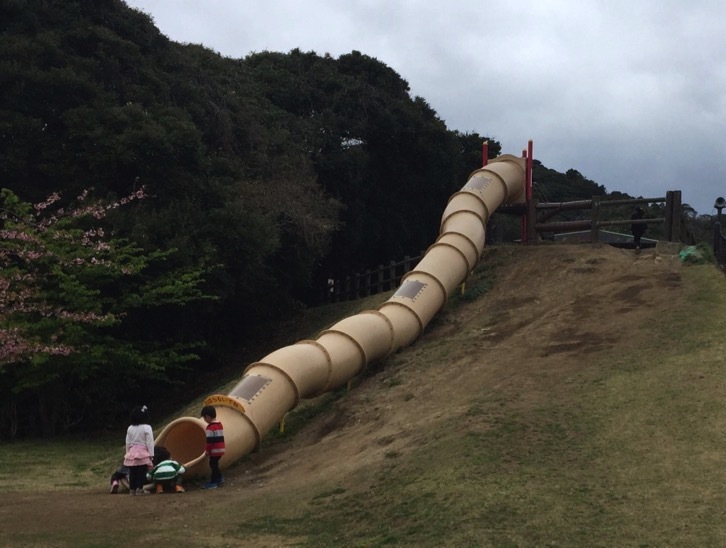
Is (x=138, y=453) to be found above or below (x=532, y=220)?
below

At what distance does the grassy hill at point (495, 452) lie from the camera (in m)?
9.73

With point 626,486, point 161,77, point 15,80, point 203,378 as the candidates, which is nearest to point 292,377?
point 626,486

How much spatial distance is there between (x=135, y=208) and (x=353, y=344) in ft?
24.6

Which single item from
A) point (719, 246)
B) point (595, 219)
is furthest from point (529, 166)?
point (719, 246)

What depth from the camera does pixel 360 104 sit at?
33.0 m

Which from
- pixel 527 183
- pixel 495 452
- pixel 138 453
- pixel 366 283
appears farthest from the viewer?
pixel 366 283

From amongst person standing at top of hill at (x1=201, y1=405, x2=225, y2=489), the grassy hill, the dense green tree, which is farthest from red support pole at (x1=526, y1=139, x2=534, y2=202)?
person standing at top of hill at (x1=201, y1=405, x2=225, y2=489)

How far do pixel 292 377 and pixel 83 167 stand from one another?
937cm

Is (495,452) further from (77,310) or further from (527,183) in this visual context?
(527,183)

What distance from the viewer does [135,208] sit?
73.8 feet

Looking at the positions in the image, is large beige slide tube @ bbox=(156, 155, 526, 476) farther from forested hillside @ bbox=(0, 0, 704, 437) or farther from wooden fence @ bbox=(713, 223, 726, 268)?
wooden fence @ bbox=(713, 223, 726, 268)

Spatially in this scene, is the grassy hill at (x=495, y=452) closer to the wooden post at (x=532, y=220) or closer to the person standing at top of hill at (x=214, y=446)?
the person standing at top of hill at (x=214, y=446)

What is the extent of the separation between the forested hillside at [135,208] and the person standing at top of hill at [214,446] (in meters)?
5.27

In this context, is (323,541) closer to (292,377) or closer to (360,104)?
(292,377)
